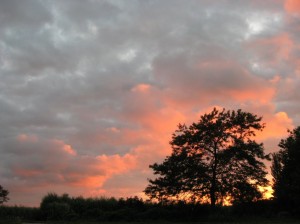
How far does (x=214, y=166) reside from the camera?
50.8 m

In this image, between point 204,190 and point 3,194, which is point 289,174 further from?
point 3,194

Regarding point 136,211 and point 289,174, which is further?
point 289,174

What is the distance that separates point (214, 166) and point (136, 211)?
10798 millimetres

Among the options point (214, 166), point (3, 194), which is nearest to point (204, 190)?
point (214, 166)

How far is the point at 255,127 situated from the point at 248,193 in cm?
875

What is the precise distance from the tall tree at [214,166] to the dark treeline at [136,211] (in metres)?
1.22

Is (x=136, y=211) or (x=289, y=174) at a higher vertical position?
(x=289, y=174)

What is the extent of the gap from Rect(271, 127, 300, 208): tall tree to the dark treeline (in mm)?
1484

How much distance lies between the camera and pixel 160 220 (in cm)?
4709

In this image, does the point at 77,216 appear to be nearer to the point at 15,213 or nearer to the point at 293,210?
the point at 15,213

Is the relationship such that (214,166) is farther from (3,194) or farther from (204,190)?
(3,194)

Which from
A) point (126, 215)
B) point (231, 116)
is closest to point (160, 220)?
point (126, 215)

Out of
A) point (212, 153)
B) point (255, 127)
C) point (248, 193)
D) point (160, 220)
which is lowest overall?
point (160, 220)

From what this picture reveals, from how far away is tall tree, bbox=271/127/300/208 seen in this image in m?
50.5
